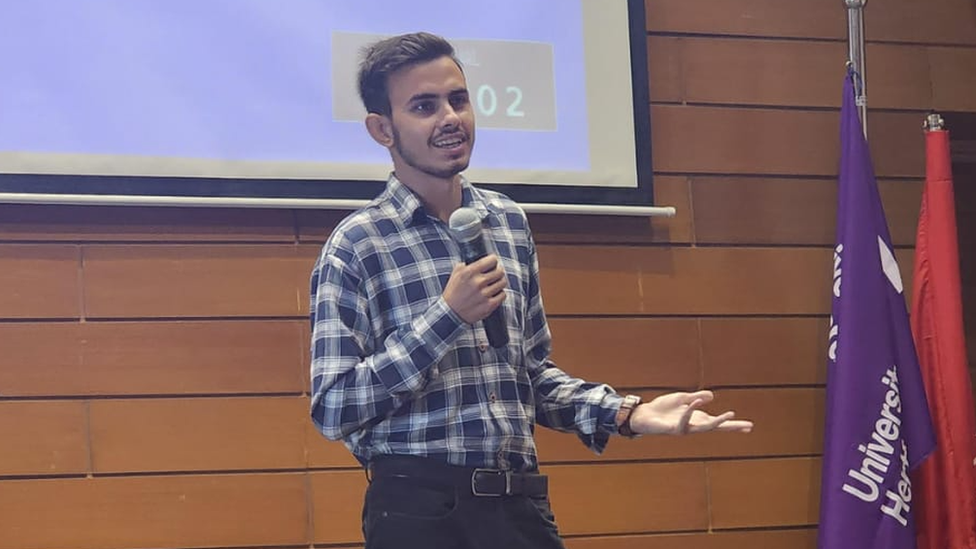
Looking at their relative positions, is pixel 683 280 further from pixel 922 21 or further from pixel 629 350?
pixel 922 21

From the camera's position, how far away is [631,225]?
280 cm

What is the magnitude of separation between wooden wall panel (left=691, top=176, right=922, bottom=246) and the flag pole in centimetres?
23

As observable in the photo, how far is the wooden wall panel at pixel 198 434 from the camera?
246cm

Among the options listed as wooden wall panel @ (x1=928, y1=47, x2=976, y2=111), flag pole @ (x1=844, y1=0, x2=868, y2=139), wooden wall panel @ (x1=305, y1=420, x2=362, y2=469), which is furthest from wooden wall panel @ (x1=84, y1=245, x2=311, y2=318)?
wooden wall panel @ (x1=928, y1=47, x2=976, y2=111)

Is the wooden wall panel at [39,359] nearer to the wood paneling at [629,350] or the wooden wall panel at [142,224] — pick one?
the wooden wall panel at [142,224]

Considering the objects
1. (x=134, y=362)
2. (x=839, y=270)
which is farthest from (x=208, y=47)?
(x=839, y=270)

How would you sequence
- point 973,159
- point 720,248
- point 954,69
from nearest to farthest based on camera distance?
point 720,248, point 954,69, point 973,159

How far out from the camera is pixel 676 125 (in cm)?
288

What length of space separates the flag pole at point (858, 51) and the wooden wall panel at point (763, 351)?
1.71 feet

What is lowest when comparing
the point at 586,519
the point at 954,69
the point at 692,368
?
the point at 586,519

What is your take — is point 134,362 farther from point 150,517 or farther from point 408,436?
point 408,436

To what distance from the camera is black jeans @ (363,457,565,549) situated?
150cm

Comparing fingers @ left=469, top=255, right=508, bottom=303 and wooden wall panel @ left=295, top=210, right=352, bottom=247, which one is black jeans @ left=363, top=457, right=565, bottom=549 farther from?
wooden wall panel @ left=295, top=210, right=352, bottom=247

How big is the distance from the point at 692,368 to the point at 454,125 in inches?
52.6
